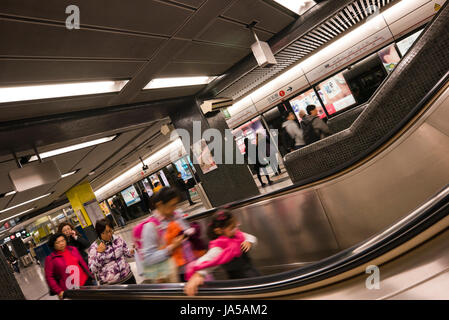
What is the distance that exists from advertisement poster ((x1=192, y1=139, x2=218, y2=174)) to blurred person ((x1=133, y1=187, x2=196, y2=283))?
393 centimetres

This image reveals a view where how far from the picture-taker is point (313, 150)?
297 centimetres

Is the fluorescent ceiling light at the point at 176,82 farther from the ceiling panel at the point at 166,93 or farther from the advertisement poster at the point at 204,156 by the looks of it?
the advertisement poster at the point at 204,156

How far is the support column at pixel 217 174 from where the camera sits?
6297mm

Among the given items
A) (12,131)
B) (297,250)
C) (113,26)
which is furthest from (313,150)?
(12,131)

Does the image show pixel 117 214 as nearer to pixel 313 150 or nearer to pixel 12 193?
pixel 12 193

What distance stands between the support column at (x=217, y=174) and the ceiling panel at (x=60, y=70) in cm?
249

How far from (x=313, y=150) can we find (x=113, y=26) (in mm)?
2740

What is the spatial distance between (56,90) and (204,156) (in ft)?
11.6

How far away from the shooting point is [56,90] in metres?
3.56

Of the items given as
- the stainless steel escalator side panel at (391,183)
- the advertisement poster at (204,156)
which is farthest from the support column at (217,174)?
the stainless steel escalator side panel at (391,183)

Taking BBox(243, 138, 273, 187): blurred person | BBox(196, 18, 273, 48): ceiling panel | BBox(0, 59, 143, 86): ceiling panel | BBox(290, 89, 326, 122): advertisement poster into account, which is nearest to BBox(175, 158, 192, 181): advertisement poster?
BBox(243, 138, 273, 187): blurred person

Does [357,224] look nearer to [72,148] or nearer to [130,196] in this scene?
[72,148]

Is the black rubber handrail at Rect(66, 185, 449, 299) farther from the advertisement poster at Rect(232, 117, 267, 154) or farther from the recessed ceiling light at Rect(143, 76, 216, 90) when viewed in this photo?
the advertisement poster at Rect(232, 117, 267, 154)

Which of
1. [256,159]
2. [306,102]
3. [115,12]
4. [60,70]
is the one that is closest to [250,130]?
[256,159]
